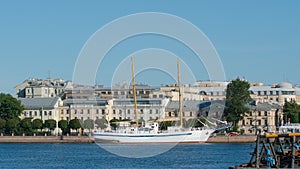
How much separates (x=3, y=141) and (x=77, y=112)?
1993 centimetres

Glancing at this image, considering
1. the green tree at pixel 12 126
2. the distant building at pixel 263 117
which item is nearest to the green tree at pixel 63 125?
the green tree at pixel 12 126

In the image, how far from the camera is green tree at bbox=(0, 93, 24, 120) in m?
119

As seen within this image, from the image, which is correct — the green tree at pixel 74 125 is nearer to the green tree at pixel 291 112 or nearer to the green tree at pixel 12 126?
the green tree at pixel 12 126

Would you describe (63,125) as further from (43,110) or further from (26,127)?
(43,110)

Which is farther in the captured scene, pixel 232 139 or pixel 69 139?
pixel 69 139

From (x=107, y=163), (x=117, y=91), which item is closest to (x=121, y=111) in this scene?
(x=117, y=91)

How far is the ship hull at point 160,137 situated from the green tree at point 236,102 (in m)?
11.2

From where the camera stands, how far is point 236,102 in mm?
111250

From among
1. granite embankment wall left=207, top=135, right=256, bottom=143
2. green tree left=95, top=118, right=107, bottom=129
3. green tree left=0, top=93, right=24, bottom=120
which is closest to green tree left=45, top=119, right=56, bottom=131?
green tree left=95, top=118, right=107, bottom=129

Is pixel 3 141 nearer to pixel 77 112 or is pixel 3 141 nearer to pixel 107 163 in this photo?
pixel 77 112

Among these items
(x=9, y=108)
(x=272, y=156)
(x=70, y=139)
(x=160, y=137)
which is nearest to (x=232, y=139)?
(x=160, y=137)

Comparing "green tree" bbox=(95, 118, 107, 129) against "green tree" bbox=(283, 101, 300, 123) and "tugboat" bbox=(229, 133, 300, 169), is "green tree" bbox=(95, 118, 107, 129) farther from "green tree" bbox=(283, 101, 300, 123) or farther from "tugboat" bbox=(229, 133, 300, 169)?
"tugboat" bbox=(229, 133, 300, 169)

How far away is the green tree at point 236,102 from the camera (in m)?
111

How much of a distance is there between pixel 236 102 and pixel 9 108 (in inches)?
1198
